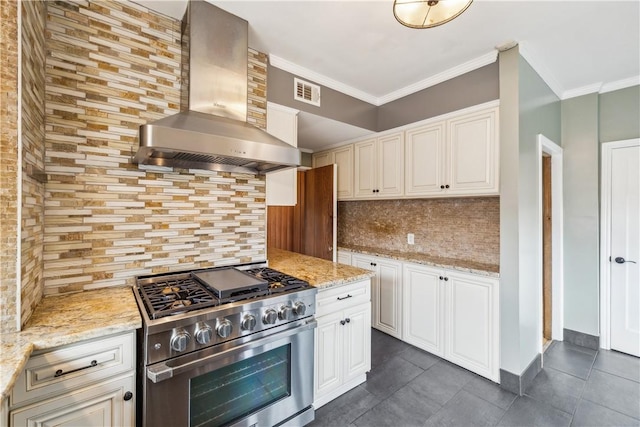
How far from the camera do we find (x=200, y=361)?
134cm

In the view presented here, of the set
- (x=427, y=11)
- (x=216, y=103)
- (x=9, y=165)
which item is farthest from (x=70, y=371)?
(x=427, y=11)

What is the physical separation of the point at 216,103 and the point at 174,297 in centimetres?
124

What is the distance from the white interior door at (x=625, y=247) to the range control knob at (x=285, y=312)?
3.39 metres

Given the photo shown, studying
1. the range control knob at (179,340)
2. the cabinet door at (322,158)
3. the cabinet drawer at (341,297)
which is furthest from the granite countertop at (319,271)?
the cabinet door at (322,158)

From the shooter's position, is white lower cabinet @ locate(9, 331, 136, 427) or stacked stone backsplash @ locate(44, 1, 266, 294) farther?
stacked stone backsplash @ locate(44, 1, 266, 294)

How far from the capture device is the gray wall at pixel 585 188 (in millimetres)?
2856

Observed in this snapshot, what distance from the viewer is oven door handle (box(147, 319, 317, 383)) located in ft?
4.02

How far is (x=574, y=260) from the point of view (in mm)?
3039

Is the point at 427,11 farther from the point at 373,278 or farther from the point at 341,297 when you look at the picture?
the point at 373,278

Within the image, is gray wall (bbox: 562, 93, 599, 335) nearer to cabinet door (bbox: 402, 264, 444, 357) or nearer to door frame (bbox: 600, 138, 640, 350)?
door frame (bbox: 600, 138, 640, 350)

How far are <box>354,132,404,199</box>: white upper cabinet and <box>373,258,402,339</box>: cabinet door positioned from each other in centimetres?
79

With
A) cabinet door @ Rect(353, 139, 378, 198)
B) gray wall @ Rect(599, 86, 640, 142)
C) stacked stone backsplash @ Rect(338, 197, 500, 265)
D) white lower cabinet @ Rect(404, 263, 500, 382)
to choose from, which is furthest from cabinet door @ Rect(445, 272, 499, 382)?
gray wall @ Rect(599, 86, 640, 142)

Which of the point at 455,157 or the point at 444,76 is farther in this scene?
the point at 444,76

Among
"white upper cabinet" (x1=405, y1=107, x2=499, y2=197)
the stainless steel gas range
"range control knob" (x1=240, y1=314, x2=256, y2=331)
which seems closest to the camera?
the stainless steel gas range
